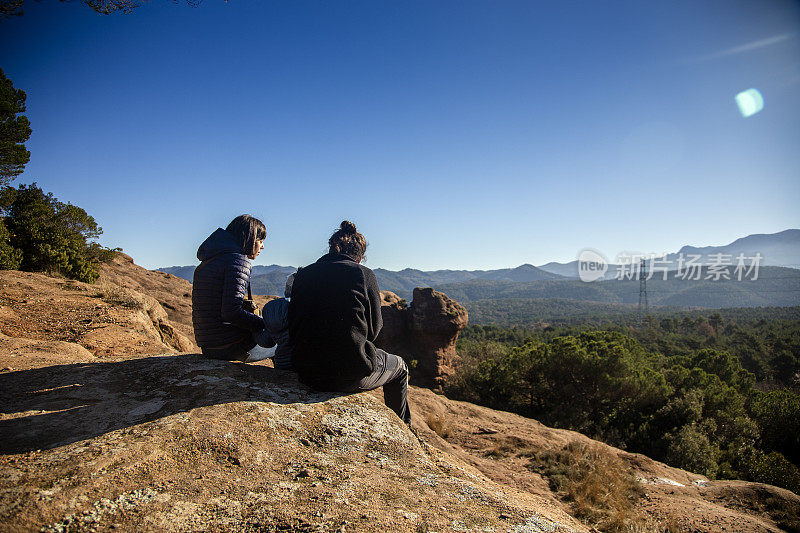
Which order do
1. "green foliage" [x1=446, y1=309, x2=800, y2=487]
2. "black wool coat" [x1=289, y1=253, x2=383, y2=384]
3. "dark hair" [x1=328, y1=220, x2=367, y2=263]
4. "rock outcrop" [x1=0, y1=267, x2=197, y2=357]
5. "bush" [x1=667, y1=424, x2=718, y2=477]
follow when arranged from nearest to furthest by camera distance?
1. "black wool coat" [x1=289, y1=253, x2=383, y2=384]
2. "dark hair" [x1=328, y1=220, x2=367, y2=263]
3. "rock outcrop" [x1=0, y1=267, x2=197, y2=357]
4. "bush" [x1=667, y1=424, x2=718, y2=477]
5. "green foliage" [x1=446, y1=309, x2=800, y2=487]

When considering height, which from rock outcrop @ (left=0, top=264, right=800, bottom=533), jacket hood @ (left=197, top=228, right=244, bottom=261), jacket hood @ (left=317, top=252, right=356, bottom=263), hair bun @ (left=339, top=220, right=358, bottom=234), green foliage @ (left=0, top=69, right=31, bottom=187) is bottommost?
rock outcrop @ (left=0, top=264, right=800, bottom=533)

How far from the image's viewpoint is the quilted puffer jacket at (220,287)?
12.0ft

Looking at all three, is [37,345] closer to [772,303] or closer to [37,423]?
[37,423]

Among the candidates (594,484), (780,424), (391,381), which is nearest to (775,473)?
(780,424)

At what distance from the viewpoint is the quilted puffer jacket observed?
144 inches

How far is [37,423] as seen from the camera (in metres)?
2.38

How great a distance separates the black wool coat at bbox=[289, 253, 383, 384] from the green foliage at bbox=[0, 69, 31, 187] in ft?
50.0

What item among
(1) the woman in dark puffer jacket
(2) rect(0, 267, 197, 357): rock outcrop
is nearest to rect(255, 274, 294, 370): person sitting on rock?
(1) the woman in dark puffer jacket

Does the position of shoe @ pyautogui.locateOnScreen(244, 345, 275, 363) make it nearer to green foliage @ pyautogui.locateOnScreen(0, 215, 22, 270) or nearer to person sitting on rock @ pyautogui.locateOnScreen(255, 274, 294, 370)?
person sitting on rock @ pyautogui.locateOnScreen(255, 274, 294, 370)

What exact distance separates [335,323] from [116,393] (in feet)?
6.66

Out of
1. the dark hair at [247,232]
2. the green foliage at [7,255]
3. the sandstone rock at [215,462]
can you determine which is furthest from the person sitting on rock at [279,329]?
the green foliage at [7,255]

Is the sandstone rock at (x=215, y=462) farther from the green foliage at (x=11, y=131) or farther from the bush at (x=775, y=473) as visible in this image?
the green foliage at (x=11, y=131)

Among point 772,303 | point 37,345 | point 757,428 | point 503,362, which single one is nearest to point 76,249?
point 37,345

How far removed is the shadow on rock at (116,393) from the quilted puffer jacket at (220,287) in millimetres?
458
